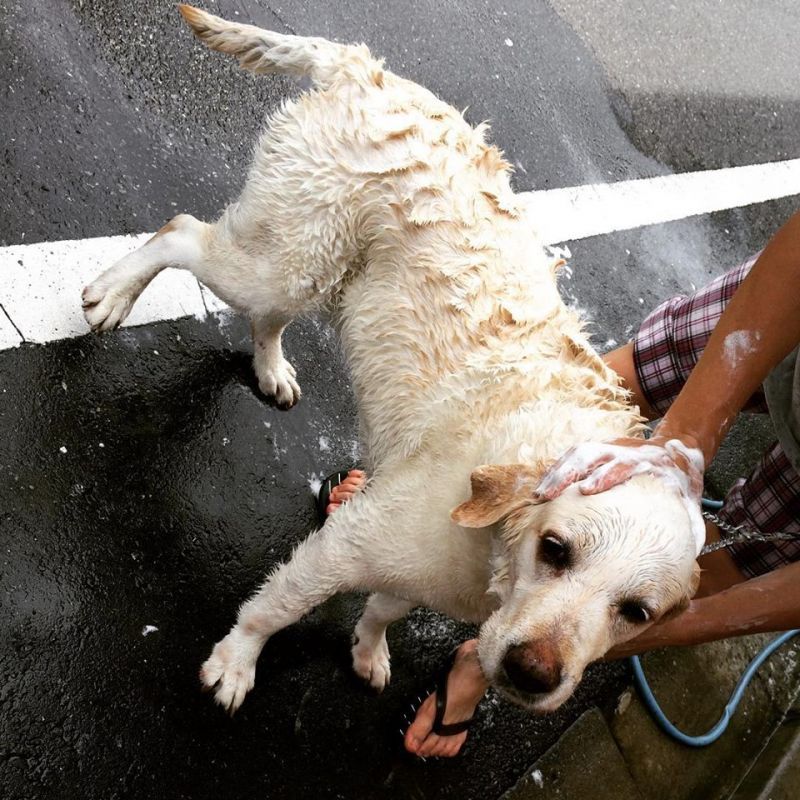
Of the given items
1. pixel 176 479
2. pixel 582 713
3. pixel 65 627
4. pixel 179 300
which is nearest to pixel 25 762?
pixel 65 627

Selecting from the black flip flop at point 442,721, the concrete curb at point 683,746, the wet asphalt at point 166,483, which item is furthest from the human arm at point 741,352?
the concrete curb at point 683,746

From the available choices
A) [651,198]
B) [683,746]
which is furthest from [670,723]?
[651,198]

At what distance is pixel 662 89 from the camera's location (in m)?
6.15

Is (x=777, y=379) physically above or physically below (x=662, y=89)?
above

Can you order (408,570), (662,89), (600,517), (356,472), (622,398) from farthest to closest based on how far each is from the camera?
(662,89) < (356,472) < (622,398) < (408,570) < (600,517)

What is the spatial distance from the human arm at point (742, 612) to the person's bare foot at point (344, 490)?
1227mm

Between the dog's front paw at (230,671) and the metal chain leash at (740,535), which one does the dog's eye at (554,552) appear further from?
the dog's front paw at (230,671)

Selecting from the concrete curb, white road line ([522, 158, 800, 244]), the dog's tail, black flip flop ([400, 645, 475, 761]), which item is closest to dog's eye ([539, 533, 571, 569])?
black flip flop ([400, 645, 475, 761])

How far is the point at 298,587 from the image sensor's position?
8.36 feet

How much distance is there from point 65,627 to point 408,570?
1.21 m

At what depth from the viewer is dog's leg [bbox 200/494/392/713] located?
2447 millimetres

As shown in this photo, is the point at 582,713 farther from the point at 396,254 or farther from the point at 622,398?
the point at 396,254

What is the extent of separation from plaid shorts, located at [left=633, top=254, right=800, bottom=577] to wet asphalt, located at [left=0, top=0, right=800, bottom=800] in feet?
3.30

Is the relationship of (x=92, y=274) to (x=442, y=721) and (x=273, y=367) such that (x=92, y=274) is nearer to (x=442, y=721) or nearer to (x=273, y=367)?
(x=273, y=367)
